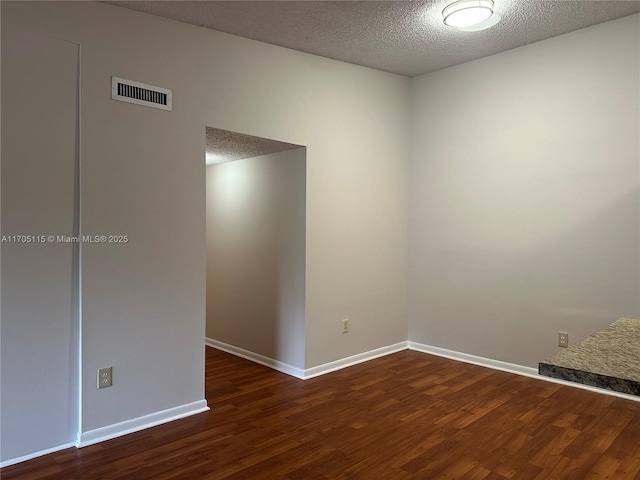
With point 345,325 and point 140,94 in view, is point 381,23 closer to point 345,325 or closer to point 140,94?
point 140,94

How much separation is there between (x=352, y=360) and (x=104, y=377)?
2187mm

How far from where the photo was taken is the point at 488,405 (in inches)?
127

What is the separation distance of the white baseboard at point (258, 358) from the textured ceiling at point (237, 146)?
5.94 feet

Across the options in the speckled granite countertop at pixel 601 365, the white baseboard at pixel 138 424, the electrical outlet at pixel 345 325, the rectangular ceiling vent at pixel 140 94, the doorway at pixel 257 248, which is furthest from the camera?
the electrical outlet at pixel 345 325

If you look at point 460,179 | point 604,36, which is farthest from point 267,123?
point 604,36

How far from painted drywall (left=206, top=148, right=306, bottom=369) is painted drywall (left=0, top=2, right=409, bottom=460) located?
0.15 m

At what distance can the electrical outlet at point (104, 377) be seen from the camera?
108 inches

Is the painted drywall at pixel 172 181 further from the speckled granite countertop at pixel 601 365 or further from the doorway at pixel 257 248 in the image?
the speckled granite countertop at pixel 601 365

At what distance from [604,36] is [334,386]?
3348 millimetres

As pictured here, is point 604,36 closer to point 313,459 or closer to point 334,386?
point 334,386

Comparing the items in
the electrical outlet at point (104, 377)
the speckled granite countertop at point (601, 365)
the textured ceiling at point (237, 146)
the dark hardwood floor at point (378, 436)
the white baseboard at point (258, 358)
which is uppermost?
the textured ceiling at point (237, 146)

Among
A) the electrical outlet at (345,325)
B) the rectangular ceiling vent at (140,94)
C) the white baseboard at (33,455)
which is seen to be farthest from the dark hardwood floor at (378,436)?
the rectangular ceiling vent at (140,94)

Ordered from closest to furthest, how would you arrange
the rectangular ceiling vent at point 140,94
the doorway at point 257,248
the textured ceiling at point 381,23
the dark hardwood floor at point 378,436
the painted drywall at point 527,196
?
the dark hardwood floor at point 378,436 → the rectangular ceiling vent at point 140,94 → the textured ceiling at point 381,23 → the painted drywall at point 527,196 → the doorway at point 257,248

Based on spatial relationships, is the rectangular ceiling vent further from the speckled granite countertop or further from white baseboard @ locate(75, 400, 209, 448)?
the speckled granite countertop
